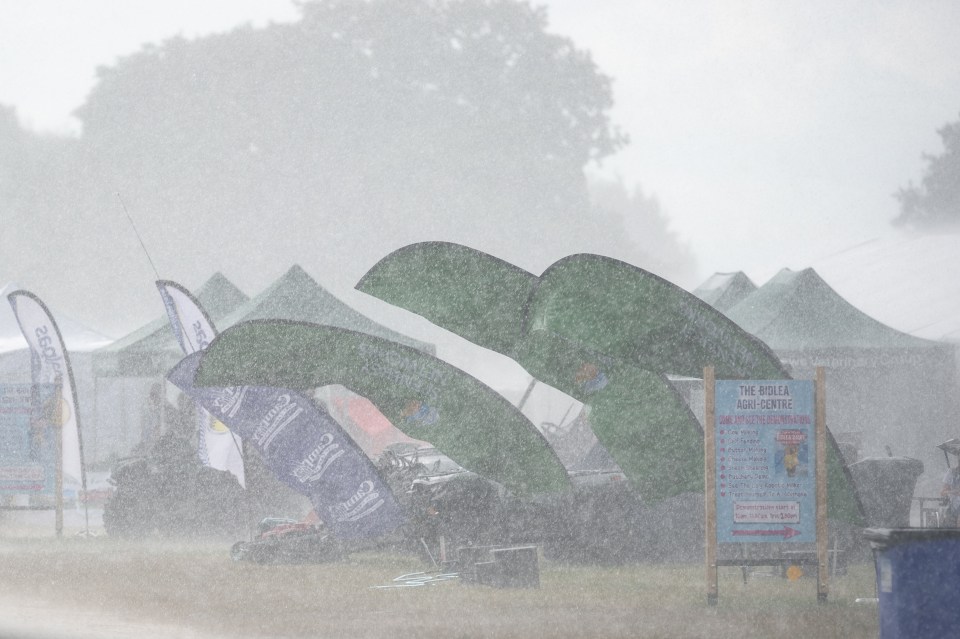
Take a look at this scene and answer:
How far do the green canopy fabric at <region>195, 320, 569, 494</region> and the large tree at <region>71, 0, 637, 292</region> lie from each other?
48251 millimetres

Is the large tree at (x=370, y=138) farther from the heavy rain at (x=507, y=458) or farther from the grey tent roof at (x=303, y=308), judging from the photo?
the grey tent roof at (x=303, y=308)

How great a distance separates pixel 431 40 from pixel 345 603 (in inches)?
2210

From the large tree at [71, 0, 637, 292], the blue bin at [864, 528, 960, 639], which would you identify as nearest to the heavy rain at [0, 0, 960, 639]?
the blue bin at [864, 528, 960, 639]

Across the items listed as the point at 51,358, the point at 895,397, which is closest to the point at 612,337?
the point at 51,358

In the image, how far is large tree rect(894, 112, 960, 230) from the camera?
120ft

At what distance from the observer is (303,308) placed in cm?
2117

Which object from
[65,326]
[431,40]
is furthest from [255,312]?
[431,40]

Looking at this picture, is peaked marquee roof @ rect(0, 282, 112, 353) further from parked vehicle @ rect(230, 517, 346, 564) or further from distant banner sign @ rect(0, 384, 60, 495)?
parked vehicle @ rect(230, 517, 346, 564)

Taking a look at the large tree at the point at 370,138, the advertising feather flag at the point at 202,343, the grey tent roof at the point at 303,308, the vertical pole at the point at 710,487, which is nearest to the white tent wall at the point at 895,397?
the grey tent roof at the point at 303,308

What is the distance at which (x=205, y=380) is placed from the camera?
1283cm

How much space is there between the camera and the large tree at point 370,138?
62.2 metres

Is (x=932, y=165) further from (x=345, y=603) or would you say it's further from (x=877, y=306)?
(x=345, y=603)

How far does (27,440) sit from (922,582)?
1365cm

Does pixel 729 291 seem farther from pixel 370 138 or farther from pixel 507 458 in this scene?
pixel 370 138
